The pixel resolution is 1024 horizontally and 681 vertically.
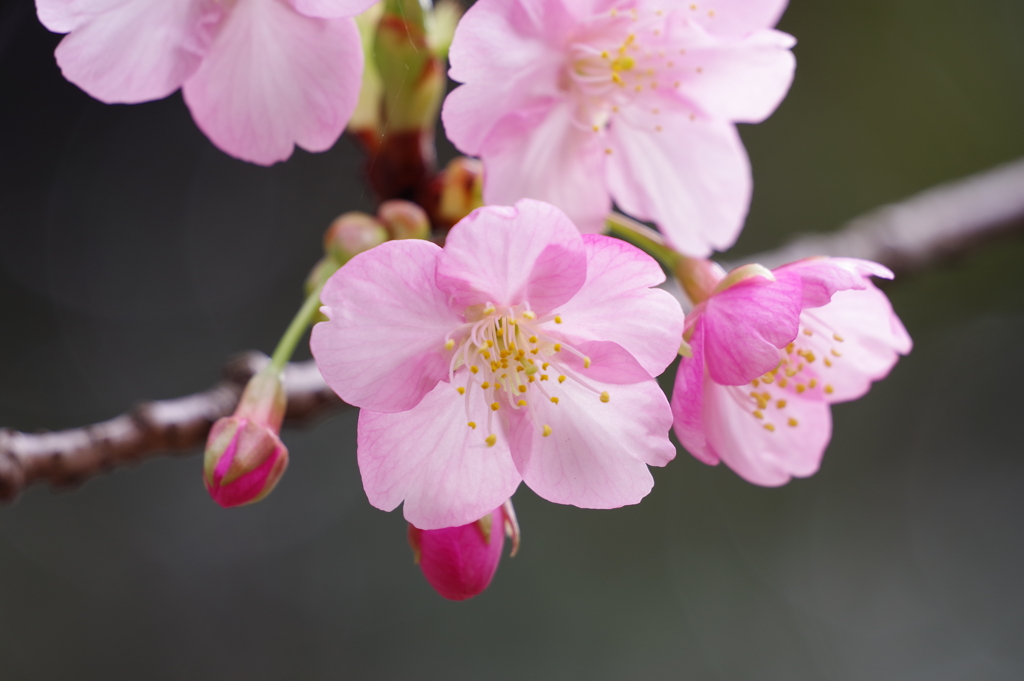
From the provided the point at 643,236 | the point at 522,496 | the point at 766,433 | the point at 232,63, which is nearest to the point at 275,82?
the point at 232,63

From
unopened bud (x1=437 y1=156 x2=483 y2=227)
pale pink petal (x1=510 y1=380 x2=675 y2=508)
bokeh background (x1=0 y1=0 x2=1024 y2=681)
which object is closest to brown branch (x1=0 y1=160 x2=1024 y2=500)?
unopened bud (x1=437 y1=156 x2=483 y2=227)

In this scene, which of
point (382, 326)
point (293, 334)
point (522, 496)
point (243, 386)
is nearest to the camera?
point (382, 326)

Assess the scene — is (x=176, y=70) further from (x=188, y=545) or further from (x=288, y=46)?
(x=188, y=545)

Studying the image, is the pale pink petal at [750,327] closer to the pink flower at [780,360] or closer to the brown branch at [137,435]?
the pink flower at [780,360]

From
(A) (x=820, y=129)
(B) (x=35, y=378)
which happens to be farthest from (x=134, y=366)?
(A) (x=820, y=129)

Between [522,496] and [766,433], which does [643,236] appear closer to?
[766,433]

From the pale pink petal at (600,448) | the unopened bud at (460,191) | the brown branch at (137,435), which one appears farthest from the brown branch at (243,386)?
the pale pink petal at (600,448)
